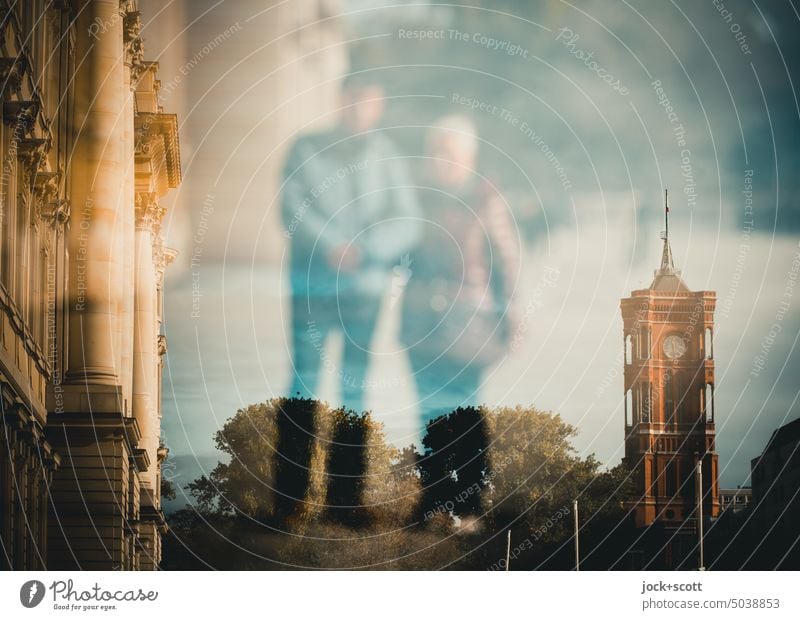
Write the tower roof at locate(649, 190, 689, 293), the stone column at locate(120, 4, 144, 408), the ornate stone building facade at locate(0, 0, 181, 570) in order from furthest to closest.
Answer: the tower roof at locate(649, 190, 689, 293)
the stone column at locate(120, 4, 144, 408)
the ornate stone building facade at locate(0, 0, 181, 570)

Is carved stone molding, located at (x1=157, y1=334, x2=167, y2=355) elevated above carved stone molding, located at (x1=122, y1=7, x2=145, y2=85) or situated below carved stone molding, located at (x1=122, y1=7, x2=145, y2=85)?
below

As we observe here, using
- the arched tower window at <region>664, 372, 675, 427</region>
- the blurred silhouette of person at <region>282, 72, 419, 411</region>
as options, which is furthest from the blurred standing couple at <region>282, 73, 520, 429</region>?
the arched tower window at <region>664, 372, 675, 427</region>

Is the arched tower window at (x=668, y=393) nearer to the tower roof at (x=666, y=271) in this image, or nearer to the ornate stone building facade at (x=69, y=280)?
the tower roof at (x=666, y=271)

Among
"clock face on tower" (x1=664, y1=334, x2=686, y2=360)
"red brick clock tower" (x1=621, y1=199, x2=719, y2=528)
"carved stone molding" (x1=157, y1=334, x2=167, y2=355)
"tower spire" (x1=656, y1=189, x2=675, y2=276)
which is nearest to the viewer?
"tower spire" (x1=656, y1=189, x2=675, y2=276)

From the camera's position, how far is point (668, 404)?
8462 cm

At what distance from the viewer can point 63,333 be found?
24766 millimetres

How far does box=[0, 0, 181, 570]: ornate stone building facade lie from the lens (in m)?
20.3

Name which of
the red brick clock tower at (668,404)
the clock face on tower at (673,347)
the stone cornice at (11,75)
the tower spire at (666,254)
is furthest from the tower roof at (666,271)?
the clock face on tower at (673,347)

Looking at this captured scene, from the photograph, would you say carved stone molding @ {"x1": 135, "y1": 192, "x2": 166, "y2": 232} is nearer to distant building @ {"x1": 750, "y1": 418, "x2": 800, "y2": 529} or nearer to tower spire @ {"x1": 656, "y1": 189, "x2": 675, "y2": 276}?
tower spire @ {"x1": 656, "y1": 189, "x2": 675, "y2": 276}

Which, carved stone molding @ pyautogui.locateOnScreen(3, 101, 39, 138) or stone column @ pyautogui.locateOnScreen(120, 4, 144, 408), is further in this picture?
stone column @ pyautogui.locateOnScreen(120, 4, 144, 408)

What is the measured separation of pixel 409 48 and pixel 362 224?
3321mm

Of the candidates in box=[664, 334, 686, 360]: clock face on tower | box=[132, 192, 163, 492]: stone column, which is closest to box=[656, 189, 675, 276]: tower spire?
box=[132, 192, 163, 492]: stone column

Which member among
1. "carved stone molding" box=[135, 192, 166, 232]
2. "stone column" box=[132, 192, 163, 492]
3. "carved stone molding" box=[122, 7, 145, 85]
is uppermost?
"carved stone molding" box=[122, 7, 145, 85]
